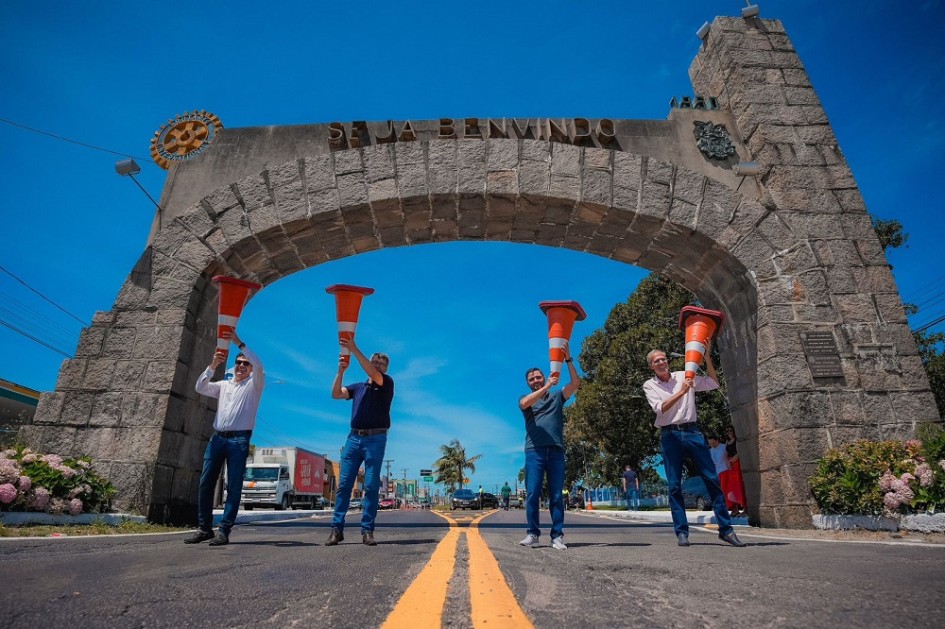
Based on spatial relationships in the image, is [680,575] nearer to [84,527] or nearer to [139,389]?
[84,527]

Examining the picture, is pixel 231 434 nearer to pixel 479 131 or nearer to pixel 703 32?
pixel 479 131

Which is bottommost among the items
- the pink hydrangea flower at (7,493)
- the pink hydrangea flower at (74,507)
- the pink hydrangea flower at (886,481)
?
the pink hydrangea flower at (74,507)

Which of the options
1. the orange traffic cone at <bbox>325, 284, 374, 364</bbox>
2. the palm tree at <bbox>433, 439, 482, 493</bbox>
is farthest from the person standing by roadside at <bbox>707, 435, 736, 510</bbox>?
the palm tree at <bbox>433, 439, 482, 493</bbox>

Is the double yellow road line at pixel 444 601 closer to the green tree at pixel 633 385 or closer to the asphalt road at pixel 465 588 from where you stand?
the asphalt road at pixel 465 588

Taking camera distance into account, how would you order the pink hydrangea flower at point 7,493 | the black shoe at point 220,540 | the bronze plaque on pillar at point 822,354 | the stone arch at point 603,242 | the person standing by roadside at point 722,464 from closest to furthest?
the black shoe at point 220,540 < the pink hydrangea flower at point 7,493 < the stone arch at point 603,242 < the bronze plaque on pillar at point 822,354 < the person standing by roadside at point 722,464

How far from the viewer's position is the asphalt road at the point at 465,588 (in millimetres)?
1643

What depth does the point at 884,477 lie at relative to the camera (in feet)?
17.9

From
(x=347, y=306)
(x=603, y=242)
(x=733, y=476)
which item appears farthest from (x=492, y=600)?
(x=733, y=476)

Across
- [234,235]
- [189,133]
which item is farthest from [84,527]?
[189,133]

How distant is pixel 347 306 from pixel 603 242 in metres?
5.63

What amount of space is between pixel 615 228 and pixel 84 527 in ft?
26.6

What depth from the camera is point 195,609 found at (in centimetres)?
179

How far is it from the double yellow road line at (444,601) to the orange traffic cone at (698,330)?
9.46 ft

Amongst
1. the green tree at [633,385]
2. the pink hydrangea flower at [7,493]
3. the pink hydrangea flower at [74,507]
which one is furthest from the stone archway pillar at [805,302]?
the green tree at [633,385]
